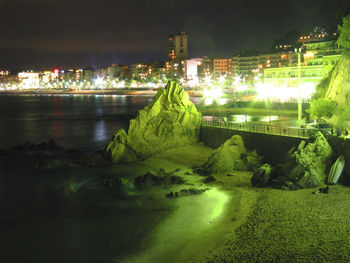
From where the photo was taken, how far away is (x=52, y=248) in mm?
16703

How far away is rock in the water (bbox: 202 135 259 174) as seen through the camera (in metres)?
26.8

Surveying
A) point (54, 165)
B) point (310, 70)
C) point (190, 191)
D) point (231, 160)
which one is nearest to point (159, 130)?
point (54, 165)

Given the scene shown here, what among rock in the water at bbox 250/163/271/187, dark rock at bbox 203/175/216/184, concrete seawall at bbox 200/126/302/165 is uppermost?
concrete seawall at bbox 200/126/302/165

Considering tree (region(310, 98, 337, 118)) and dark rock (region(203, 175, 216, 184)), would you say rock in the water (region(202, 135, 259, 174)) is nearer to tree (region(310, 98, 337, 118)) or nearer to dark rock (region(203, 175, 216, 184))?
dark rock (region(203, 175, 216, 184))

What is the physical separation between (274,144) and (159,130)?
11780 millimetres

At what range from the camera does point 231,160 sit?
27188 mm

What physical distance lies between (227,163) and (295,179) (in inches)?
237

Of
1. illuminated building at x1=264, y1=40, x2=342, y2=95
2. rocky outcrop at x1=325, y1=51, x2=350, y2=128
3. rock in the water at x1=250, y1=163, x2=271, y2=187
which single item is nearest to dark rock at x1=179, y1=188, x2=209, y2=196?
rock in the water at x1=250, y1=163, x2=271, y2=187

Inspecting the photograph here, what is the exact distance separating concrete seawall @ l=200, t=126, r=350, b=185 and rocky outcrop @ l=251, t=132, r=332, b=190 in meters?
0.70

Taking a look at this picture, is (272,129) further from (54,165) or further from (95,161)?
(54,165)

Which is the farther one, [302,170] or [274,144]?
[274,144]

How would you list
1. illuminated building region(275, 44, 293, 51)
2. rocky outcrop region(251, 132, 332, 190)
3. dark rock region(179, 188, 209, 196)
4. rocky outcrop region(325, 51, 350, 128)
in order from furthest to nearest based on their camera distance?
→ 1. illuminated building region(275, 44, 293, 51)
2. rocky outcrop region(325, 51, 350, 128)
3. dark rock region(179, 188, 209, 196)
4. rocky outcrop region(251, 132, 332, 190)

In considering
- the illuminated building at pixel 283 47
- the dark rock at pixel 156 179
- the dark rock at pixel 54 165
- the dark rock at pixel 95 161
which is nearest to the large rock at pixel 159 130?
the dark rock at pixel 95 161

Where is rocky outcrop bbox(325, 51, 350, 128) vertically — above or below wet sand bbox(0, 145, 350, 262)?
above
